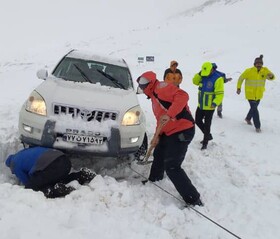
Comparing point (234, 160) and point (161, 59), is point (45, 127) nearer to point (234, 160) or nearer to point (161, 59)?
point (234, 160)

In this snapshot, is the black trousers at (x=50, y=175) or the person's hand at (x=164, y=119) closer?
the black trousers at (x=50, y=175)

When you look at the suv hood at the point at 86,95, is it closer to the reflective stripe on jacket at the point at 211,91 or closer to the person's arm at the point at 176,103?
the person's arm at the point at 176,103

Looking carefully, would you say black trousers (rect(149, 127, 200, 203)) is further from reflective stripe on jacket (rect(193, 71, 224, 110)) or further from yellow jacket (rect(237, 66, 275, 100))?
yellow jacket (rect(237, 66, 275, 100))

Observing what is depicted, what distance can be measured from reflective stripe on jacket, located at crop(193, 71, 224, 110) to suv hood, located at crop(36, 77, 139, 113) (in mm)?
1800

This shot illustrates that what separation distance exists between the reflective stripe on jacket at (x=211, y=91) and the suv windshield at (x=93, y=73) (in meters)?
1.48

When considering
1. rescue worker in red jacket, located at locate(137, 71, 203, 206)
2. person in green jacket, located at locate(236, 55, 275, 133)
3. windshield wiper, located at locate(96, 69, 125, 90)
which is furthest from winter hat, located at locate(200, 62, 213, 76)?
rescue worker in red jacket, located at locate(137, 71, 203, 206)

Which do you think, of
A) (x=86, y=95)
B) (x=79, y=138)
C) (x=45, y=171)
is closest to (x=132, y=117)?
(x=86, y=95)

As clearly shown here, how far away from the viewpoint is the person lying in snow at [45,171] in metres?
3.83

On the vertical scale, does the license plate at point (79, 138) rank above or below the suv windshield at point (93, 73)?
below

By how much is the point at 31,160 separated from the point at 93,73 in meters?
2.31

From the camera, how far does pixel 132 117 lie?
465cm

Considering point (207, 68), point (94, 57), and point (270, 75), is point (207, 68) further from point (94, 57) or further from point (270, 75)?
point (270, 75)

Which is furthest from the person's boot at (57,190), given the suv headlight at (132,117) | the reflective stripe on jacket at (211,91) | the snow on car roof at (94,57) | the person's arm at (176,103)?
the reflective stripe on jacket at (211,91)

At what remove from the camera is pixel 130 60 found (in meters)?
27.2
